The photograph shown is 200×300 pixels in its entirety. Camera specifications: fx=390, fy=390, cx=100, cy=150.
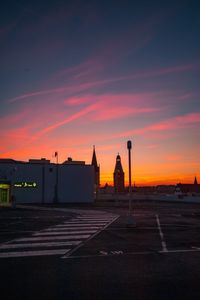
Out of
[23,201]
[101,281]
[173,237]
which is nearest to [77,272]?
[101,281]

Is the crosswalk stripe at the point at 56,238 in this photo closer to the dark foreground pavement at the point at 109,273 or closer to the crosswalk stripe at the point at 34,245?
the crosswalk stripe at the point at 34,245

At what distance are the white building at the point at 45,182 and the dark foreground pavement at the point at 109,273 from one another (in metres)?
54.4

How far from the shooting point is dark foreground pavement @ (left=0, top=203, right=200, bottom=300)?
7559 millimetres

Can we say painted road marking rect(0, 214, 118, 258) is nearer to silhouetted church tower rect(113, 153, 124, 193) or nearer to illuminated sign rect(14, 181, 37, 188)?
illuminated sign rect(14, 181, 37, 188)

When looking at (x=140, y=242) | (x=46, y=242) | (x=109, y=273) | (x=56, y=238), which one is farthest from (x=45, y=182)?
(x=109, y=273)

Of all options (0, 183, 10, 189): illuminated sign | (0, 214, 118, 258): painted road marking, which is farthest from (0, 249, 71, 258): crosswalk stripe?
(0, 183, 10, 189): illuminated sign

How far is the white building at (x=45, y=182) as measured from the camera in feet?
218

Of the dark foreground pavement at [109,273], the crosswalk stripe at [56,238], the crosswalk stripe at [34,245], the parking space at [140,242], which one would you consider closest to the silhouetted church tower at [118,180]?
the parking space at [140,242]

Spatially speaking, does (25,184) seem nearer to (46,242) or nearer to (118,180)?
(46,242)

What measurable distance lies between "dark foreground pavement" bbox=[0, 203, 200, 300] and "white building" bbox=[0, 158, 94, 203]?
5441 centimetres

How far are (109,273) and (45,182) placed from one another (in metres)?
60.8

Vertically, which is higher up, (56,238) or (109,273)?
(56,238)

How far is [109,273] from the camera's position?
928 cm

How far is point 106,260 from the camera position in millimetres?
10961
